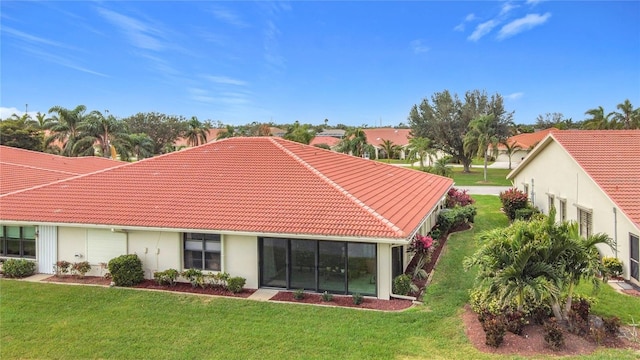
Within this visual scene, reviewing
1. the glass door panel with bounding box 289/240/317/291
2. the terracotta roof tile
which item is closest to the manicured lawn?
the terracotta roof tile

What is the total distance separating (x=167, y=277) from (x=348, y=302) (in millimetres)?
6290

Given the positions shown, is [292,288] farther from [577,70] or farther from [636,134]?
[577,70]

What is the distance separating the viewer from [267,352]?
10156 millimetres

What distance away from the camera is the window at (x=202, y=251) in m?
15.3

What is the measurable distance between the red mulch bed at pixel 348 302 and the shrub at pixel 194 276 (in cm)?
268

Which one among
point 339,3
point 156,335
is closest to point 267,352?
point 156,335

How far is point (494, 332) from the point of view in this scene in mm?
10102

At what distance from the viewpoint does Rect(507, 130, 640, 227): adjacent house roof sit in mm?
15719

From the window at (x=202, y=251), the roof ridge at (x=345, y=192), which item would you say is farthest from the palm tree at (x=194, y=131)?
the window at (x=202, y=251)

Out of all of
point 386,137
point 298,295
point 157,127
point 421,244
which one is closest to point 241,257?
point 298,295

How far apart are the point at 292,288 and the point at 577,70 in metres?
33.0

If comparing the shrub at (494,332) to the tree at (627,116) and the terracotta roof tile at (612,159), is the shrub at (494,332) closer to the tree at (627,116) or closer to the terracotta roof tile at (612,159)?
the terracotta roof tile at (612,159)

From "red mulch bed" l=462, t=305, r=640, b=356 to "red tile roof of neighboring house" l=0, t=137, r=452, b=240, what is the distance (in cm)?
379

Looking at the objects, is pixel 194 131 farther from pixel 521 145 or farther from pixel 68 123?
pixel 521 145
